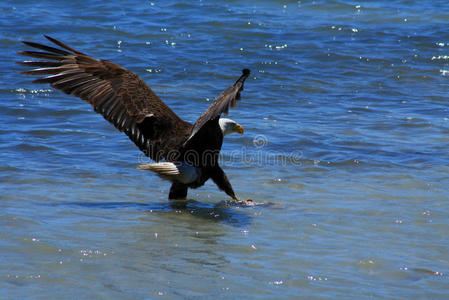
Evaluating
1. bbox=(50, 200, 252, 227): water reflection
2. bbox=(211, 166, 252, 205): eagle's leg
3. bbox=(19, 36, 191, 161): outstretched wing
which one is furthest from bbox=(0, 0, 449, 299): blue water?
bbox=(19, 36, 191, 161): outstretched wing

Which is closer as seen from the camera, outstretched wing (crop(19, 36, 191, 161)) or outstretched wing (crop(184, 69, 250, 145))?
outstretched wing (crop(184, 69, 250, 145))

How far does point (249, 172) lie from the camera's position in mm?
6254

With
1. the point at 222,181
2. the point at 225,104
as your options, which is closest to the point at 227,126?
the point at 222,181

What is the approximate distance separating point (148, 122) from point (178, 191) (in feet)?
2.01

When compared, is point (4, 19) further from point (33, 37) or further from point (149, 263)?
point (149, 263)

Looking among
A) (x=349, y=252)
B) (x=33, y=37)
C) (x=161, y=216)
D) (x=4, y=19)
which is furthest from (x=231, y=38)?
(x=349, y=252)

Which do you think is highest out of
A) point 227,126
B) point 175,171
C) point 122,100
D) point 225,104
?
point 225,104

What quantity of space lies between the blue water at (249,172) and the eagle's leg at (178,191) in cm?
11

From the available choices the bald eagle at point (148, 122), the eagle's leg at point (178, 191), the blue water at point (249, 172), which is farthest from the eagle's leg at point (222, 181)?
the eagle's leg at point (178, 191)

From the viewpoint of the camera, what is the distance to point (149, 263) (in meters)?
3.82

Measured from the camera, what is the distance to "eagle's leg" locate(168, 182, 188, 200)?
5328 mm

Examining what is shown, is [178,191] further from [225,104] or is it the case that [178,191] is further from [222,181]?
[225,104]

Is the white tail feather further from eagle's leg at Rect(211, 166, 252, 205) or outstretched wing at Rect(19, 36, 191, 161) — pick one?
outstretched wing at Rect(19, 36, 191, 161)

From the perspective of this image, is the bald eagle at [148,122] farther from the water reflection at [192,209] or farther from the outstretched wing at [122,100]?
the water reflection at [192,209]
